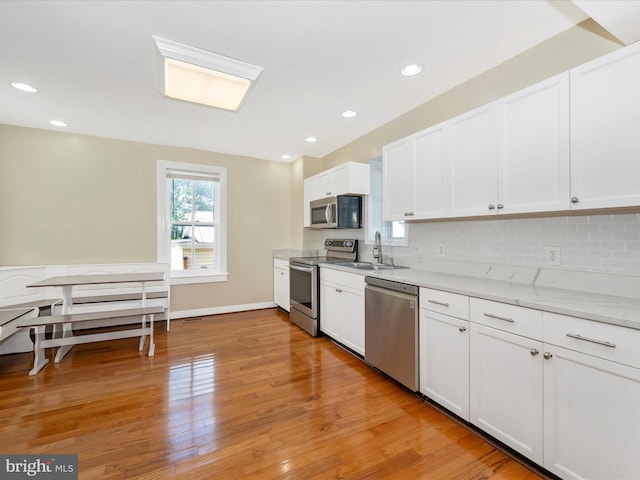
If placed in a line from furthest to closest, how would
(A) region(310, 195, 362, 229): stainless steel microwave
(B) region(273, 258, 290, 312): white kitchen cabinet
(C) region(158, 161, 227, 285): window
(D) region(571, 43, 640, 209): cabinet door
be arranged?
1. (B) region(273, 258, 290, 312): white kitchen cabinet
2. (C) region(158, 161, 227, 285): window
3. (A) region(310, 195, 362, 229): stainless steel microwave
4. (D) region(571, 43, 640, 209): cabinet door

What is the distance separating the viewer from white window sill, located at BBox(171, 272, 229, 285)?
14.1 feet

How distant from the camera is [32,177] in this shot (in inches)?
139

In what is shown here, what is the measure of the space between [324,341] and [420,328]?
5.02ft

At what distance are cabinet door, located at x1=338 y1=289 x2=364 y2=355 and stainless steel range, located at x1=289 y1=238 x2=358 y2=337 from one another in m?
0.50

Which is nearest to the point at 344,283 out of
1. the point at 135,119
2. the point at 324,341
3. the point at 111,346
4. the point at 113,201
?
the point at 324,341

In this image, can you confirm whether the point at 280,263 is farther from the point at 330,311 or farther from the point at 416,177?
the point at 416,177

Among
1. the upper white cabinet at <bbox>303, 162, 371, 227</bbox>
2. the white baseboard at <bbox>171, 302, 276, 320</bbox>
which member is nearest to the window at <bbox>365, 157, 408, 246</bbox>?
the upper white cabinet at <bbox>303, 162, 371, 227</bbox>

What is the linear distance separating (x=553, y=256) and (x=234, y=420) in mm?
2423

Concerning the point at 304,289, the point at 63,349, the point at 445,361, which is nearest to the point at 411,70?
the point at 445,361

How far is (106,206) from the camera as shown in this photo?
3.89 metres

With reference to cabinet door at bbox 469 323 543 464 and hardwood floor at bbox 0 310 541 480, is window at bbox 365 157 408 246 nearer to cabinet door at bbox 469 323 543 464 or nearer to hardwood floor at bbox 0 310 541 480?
hardwood floor at bbox 0 310 541 480

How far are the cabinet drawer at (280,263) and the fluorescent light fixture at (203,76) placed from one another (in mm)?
2318

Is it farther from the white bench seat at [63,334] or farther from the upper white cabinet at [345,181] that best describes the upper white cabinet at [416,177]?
the white bench seat at [63,334]

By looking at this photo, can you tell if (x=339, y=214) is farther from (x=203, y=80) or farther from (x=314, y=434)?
(x=314, y=434)
